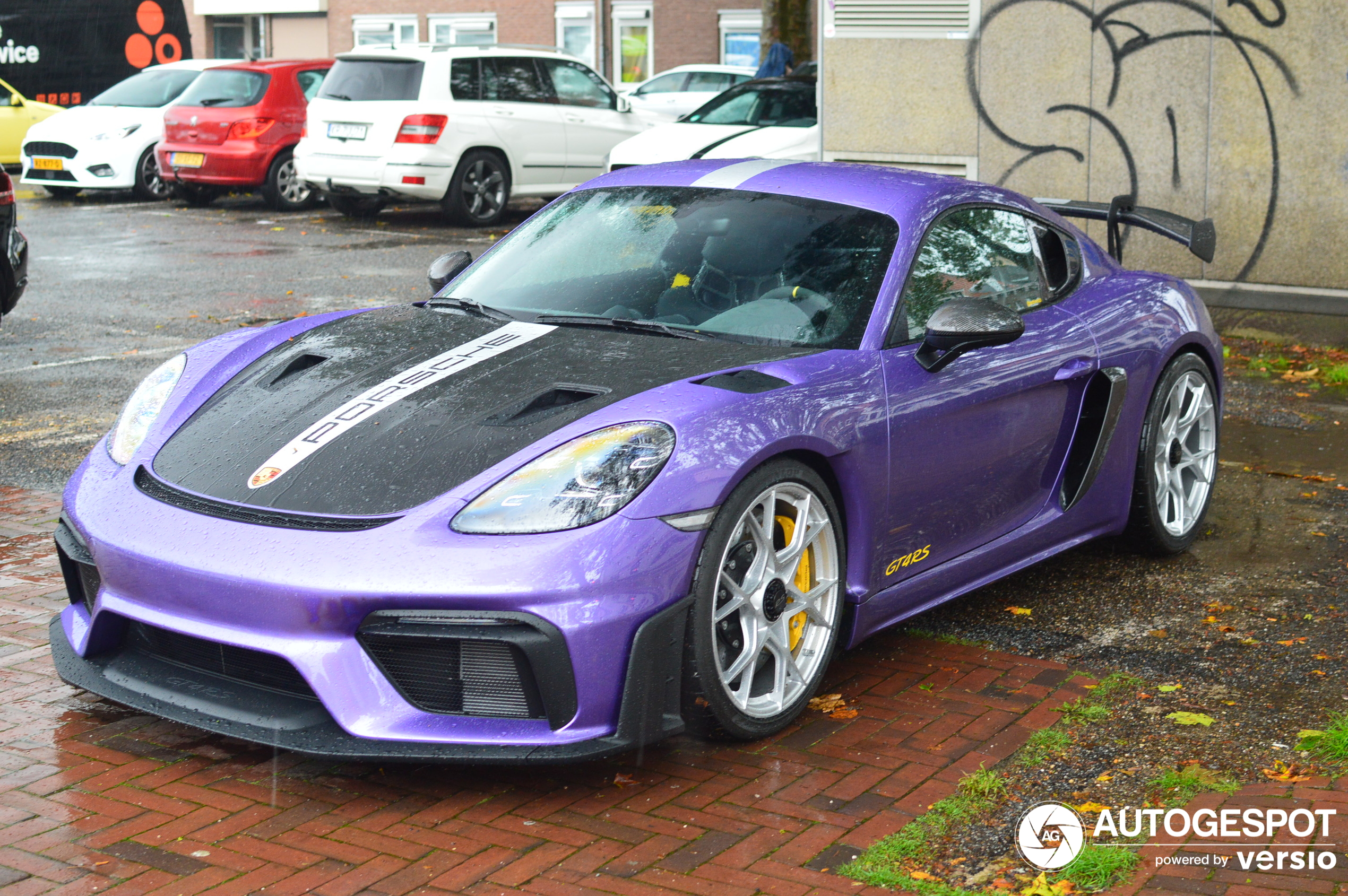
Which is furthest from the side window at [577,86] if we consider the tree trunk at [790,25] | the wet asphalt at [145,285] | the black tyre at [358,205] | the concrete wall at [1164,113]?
the concrete wall at [1164,113]

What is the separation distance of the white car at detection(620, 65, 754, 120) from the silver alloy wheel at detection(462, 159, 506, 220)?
9737 mm

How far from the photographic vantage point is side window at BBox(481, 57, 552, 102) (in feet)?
55.9

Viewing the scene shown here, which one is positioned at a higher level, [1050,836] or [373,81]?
[373,81]

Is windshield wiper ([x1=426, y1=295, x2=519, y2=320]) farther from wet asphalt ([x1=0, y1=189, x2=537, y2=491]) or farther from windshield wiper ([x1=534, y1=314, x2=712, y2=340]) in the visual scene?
wet asphalt ([x1=0, y1=189, x2=537, y2=491])

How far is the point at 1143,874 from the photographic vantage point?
132 inches

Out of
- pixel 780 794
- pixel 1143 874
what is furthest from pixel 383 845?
pixel 1143 874

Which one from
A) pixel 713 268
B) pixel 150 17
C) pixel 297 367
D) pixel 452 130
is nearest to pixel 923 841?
pixel 713 268

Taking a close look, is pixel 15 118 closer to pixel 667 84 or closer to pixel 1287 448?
pixel 667 84

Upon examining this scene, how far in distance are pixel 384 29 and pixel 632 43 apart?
24.4 ft

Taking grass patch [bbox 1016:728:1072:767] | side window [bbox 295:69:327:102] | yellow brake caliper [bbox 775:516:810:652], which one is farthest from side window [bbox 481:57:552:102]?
grass patch [bbox 1016:728:1072:767]

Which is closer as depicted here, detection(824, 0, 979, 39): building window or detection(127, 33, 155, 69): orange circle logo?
detection(824, 0, 979, 39): building window

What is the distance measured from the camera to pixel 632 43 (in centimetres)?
3672

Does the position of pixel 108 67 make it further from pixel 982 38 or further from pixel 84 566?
pixel 84 566

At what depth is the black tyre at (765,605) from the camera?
371 centimetres
